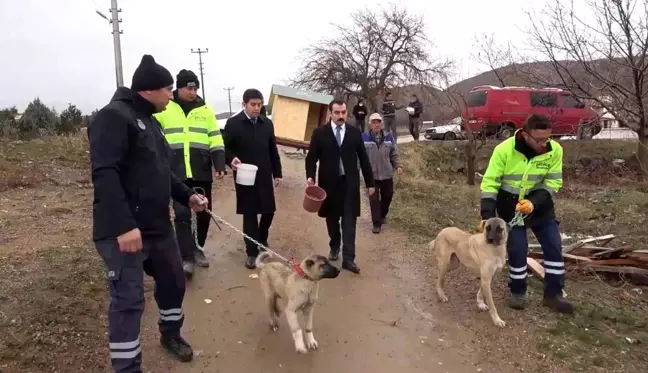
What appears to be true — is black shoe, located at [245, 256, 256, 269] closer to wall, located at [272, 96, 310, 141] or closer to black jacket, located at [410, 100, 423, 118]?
wall, located at [272, 96, 310, 141]

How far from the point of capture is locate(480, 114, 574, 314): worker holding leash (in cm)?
487

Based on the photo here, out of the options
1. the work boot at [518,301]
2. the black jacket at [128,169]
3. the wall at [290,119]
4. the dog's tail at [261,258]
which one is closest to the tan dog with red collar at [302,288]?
the dog's tail at [261,258]

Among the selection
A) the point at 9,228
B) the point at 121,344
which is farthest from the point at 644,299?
the point at 9,228

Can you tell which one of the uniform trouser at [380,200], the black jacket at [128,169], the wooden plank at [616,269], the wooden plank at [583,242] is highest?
the black jacket at [128,169]

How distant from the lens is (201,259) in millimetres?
5848

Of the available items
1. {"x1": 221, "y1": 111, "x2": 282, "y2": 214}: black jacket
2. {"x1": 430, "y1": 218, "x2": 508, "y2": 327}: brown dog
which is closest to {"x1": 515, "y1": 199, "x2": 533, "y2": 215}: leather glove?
{"x1": 430, "y1": 218, "x2": 508, "y2": 327}: brown dog

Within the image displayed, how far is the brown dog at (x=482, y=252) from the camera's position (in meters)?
4.61

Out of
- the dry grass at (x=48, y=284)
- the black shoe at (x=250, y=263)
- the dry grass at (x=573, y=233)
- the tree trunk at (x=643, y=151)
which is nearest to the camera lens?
the dry grass at (x=48, y=284)

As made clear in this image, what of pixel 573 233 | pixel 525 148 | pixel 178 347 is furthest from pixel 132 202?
pixel 573 233

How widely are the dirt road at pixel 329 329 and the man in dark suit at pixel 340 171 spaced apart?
0.53 metres

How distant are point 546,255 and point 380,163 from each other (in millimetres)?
3399

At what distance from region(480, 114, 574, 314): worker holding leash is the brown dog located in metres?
0.21

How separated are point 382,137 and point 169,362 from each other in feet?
17.2

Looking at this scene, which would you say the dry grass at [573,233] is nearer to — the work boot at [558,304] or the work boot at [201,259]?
the work boot at [558,304]
